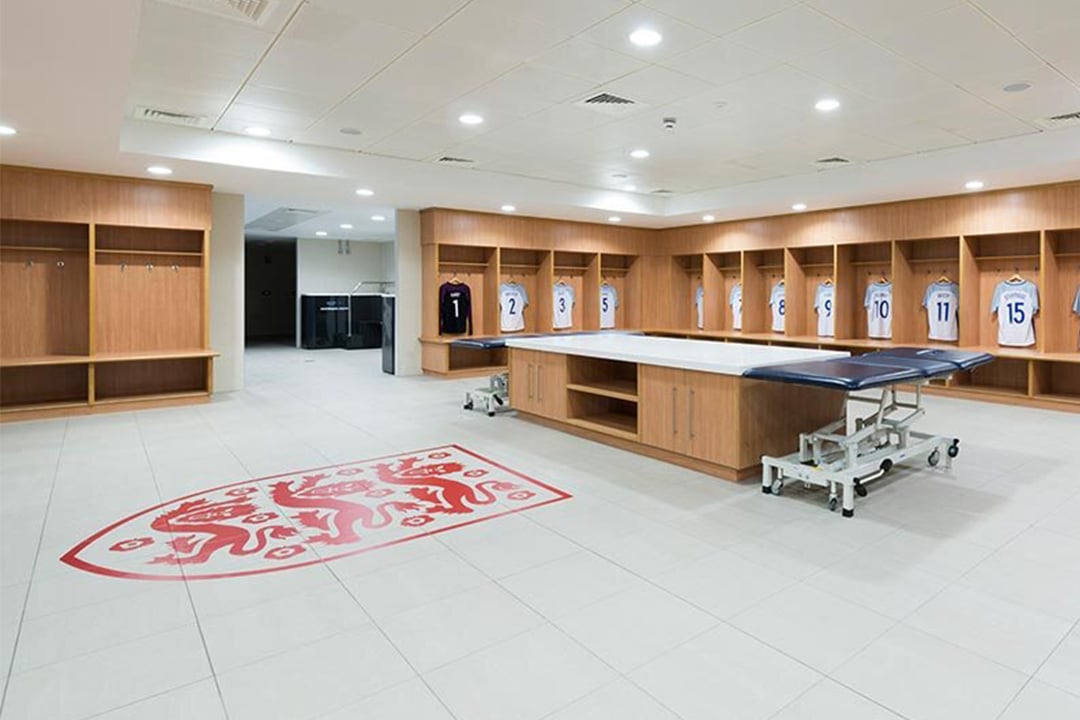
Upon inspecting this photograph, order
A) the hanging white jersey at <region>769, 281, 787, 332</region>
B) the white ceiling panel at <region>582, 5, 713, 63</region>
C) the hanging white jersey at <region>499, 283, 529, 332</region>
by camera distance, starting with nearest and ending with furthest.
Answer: the white ceiling panel at <region>582, 5, 713, 63</region> < the hanging white jersey at <region>499, 283, 529, 332</region> < the hanging white jersey at <region>769, 281, 787, 332</region>

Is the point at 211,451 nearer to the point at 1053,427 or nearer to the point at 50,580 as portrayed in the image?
the point at 50,580

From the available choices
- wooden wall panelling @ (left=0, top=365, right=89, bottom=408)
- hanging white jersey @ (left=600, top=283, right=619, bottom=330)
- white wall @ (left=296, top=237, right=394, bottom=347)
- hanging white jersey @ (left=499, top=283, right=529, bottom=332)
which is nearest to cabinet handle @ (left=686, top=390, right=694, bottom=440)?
hanging white jersey @ (left=499, top=283, right=529, bottom=332)

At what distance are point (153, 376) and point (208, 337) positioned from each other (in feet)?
2.91

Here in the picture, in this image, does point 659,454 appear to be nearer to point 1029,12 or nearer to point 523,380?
point 523,380

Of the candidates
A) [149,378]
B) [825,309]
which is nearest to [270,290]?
→ [149,378]

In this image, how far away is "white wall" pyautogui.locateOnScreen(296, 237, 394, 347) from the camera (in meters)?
16.4

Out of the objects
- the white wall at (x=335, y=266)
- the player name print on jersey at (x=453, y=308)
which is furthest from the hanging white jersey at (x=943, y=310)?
the white wall at (x=335, y=266)

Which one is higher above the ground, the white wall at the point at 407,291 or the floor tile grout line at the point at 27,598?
the white wall at the point at 407,291

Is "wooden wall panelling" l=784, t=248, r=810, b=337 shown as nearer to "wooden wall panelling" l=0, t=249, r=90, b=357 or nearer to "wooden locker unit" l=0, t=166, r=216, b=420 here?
"wooden locker unit" l=0, t=166, r=216, b=420

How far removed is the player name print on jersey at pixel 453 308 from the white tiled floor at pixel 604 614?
18.5 ft

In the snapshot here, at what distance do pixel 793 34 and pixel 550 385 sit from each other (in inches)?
136

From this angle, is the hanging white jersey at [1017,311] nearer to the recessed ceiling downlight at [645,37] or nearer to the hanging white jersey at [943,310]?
the hanging white jersey at [943,310]

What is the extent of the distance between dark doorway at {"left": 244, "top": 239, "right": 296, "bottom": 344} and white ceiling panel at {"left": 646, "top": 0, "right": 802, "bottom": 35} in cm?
1809

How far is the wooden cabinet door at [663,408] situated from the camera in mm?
4660
